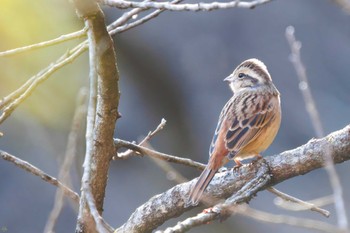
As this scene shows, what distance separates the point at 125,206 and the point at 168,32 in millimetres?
2406

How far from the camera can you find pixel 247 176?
14.5ft

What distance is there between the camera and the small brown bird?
5.41m

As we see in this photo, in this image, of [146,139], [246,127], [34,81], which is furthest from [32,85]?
[246,127]

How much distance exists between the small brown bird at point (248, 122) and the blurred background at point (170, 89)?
2725 mm

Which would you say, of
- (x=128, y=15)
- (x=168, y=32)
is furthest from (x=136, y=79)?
(x=128, y=15)

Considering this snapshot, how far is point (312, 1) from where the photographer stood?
9766mm

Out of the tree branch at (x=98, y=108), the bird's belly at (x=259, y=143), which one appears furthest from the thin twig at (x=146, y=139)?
the bird's belly at (x=259, y=143)

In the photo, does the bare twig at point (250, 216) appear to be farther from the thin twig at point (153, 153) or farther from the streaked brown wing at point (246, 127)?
the streaked brown wing at point (246, 127)

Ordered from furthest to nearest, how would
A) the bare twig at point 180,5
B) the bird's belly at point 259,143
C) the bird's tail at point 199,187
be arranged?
the bird's belly at point 259,143 → the bird's tail at point 199,187 → the bare twig at point 180,5

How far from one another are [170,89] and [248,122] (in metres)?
4.15

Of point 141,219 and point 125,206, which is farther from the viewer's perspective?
point 125,206

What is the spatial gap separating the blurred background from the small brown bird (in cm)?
273

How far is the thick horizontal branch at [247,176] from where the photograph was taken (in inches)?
165

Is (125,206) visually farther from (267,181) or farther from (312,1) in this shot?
(267,181)
